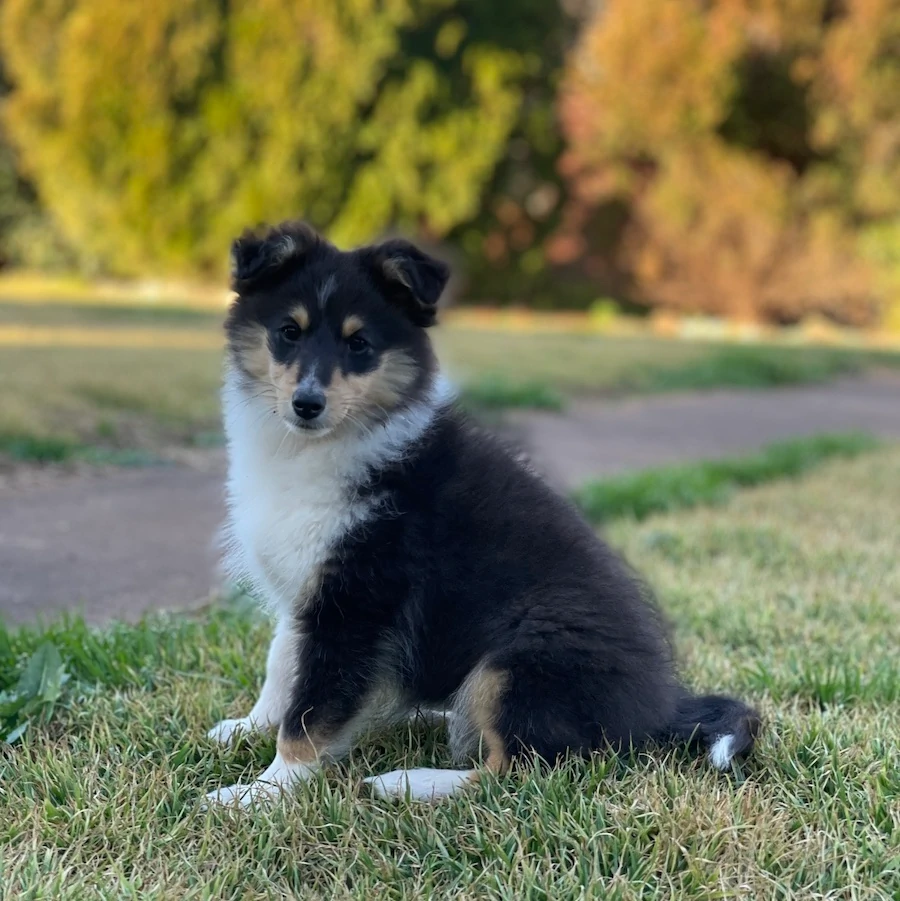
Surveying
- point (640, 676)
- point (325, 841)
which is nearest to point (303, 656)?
point (325, 841)

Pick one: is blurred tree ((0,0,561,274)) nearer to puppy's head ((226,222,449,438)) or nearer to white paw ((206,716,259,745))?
puppy's head ((226,222,449,438))

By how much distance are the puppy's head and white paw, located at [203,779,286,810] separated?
1.00 metres

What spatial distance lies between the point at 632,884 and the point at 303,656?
107cm

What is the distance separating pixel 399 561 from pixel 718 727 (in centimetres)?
103

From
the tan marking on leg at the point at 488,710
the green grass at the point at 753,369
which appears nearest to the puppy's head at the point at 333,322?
the tan marking on leg at the point at 488,710

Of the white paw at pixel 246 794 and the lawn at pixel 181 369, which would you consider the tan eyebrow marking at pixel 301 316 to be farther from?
the lawn at pixel 181 369

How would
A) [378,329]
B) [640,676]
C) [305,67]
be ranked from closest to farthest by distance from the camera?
[640,676] < [378,329] < [305,67]

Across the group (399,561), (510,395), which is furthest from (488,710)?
(510,395)

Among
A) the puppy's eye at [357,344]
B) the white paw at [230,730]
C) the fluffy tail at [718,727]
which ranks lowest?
the white paw at [230,730]

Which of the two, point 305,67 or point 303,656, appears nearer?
point 303,656

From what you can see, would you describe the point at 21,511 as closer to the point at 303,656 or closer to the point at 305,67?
the point at 303,656

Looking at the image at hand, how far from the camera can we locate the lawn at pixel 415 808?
231cm

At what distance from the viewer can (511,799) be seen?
258 centimetres

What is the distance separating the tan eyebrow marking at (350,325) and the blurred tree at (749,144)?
21.5 metres
